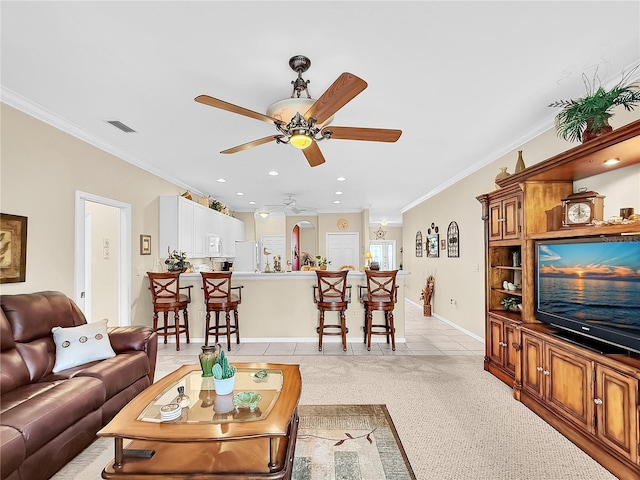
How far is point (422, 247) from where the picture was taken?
8.22m

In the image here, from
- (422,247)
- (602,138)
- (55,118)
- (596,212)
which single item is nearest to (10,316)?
(55,118)

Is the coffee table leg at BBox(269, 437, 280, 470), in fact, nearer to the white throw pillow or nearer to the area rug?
the area rug

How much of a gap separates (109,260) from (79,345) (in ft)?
7.97

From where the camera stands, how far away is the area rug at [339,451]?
205 cm

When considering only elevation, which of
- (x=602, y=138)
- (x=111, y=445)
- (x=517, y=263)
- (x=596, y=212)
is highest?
(x=602, y=138)

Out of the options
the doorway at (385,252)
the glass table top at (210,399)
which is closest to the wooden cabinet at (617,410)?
the glass table top at (210,399)

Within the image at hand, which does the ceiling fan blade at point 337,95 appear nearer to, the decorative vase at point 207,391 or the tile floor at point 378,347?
the decorative vase at point 207,391

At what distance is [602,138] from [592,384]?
5.29ft

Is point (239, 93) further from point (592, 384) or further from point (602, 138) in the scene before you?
point (592, 384)

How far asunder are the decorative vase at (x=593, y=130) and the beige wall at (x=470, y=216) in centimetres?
48

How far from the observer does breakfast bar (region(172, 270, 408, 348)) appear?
204 inches

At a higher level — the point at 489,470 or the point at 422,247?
the point at 422,247

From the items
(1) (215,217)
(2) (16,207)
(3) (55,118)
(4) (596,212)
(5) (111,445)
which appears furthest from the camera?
(1) (215,217)

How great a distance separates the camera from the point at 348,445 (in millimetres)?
2314
